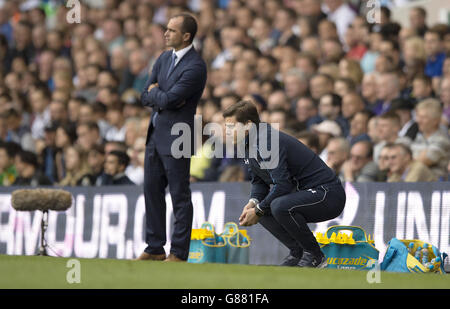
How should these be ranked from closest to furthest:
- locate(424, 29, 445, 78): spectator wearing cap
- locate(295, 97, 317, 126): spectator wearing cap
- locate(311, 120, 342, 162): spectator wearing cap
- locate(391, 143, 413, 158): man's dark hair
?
locate(391, 143, 413, 158): man's dark hair → locate(311, 120, 342, 162): spectator wearing cap → locate(424, 29, 445, 78): spectator wearing cap → locate(295, 97, 317, 126): spectator wearing cap

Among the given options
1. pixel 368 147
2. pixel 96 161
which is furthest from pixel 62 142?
pixel 368 147

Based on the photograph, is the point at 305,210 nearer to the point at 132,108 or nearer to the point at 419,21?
the point at 419,21

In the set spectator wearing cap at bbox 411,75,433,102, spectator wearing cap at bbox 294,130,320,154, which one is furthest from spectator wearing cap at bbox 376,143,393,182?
spectator wearing cap at bbox 411,75,433,102

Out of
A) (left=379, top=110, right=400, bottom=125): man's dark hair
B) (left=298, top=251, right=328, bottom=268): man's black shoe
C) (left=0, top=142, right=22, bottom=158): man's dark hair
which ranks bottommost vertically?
(left=298, top=251, right=328, bottom=268): man's black shoe

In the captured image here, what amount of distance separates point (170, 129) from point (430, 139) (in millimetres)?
3358

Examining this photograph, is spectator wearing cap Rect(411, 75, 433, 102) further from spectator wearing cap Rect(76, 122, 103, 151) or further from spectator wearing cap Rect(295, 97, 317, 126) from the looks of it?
spectator wearing cap Rect(76, 122, 103, 151)

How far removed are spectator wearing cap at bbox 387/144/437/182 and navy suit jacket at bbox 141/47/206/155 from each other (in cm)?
248

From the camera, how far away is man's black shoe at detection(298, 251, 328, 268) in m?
6.71

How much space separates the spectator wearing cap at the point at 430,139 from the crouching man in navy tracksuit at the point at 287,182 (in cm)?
240

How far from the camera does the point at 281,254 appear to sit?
8.58m

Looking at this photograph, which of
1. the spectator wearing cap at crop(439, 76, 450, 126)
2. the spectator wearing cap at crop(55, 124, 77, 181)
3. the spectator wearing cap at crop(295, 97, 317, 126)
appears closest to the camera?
the spectator wearing cap at crop(439, 76, 450, 126)

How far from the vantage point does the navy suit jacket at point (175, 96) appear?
7.03 m
